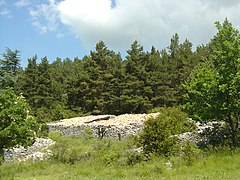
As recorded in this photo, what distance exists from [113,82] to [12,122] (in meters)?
31.4

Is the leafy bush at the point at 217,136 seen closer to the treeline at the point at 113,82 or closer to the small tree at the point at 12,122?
the small tree at the point at 12,122

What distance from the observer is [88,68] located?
47.7 meters

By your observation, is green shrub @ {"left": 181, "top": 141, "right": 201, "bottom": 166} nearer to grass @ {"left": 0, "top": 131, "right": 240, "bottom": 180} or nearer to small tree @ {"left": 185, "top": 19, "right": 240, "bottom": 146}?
grass @ {"left": 0, "top": 131, "right": 240, "bottom": 180}

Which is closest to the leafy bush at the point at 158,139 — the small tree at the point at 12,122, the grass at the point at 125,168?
the grass at the point at 125,168

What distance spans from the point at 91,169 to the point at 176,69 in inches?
1326

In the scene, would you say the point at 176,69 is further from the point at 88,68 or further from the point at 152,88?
the point at 88,68

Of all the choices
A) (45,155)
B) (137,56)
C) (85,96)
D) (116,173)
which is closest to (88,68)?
(85,96)

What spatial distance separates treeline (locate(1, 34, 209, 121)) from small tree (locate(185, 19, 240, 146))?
985 inches

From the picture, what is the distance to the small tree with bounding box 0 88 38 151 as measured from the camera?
47.7 feet

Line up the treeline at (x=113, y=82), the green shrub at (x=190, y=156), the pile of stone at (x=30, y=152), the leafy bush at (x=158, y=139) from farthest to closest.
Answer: the treeline at (x=113, y=82) → the pile of stone at (x=30, y=152) → the leafy bush at (x=158, y=139) → the green shrub at (x=190, y=156)

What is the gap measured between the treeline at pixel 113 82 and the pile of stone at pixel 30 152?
56.3 feet

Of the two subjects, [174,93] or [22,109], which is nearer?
[22,109]

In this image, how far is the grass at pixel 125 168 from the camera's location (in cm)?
1121

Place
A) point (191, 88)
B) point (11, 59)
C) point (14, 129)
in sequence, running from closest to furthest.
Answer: point (14, 129) → point (191, 88) → point (11, 59)
